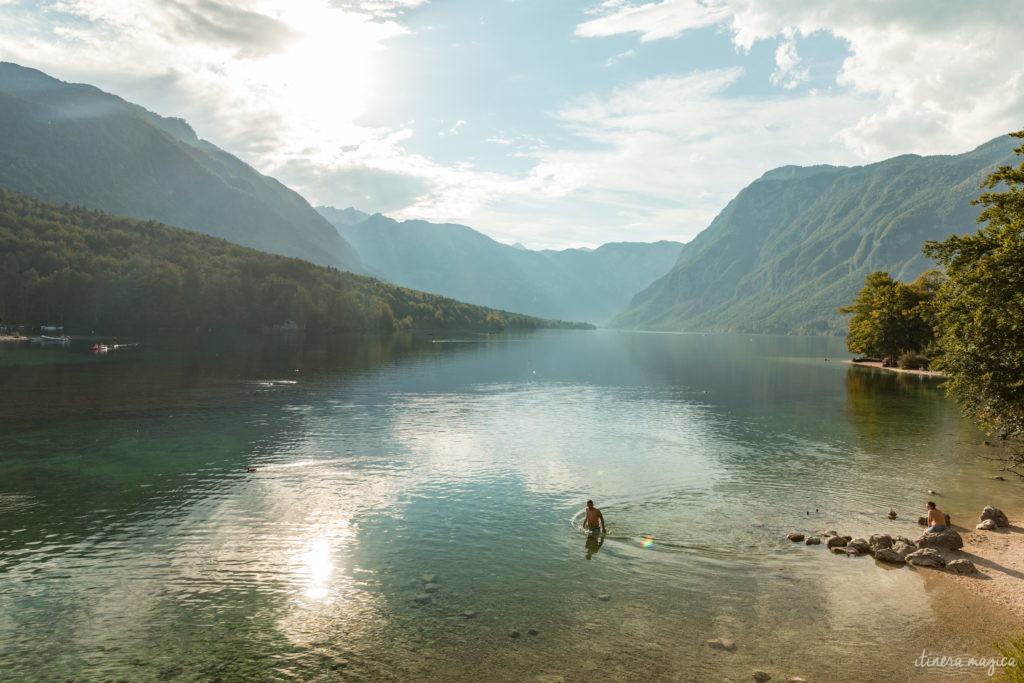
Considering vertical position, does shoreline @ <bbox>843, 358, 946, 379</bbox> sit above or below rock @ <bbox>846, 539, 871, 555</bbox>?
above

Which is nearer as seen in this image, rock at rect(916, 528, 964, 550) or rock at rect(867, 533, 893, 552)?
rock at rect(916, 528, 964, 550)

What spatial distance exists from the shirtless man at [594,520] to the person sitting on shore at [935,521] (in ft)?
64.5

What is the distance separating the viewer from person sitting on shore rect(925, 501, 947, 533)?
1416 inches

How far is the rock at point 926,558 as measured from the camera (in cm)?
3322

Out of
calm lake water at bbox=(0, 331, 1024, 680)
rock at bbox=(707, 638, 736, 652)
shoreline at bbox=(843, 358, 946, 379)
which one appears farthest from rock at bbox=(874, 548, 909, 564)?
shoreline at bbox=(843, 358, 946, 379)

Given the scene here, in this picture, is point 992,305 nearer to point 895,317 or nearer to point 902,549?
point 902,549

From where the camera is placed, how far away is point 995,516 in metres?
39.5

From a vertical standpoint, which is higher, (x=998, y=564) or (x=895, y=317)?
(x=895, y=317)

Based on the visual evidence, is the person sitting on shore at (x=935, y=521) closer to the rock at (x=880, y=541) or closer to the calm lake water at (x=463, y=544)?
the calm lake water at (x=463, y=544)

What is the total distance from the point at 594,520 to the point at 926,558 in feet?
61.6

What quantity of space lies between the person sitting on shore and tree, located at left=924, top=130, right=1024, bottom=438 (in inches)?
646

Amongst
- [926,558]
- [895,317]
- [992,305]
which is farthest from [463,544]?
[895,317]

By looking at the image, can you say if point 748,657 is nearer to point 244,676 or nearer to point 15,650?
point 244,676

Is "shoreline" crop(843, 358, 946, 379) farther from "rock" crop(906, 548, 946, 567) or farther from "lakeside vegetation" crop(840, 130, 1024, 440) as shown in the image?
"rock" crop(906, 548, 946, 567)
